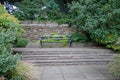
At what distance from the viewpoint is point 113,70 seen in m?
6.79

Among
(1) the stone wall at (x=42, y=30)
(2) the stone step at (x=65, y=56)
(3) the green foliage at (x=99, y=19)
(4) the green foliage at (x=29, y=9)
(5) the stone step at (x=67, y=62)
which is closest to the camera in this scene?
(5) the stone step at (x=67, y=62)

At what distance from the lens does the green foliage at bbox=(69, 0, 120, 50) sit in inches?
502

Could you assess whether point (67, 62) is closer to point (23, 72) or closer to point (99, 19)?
point (99, 19)

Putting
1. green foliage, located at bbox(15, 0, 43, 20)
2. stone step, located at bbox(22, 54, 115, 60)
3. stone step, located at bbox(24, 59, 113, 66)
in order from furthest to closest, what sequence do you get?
1. green foliage, located at bbox(15, 0, 43, 20)
2. stone step, located at bbox(22, 54, 115, 60)
3. stone step, located at bbox(24, 59, 113, 66)

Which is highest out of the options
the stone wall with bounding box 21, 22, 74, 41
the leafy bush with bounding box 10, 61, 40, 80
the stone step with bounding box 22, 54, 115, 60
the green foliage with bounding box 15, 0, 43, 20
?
the green foliage with bounding box 15, 0, 43, 20

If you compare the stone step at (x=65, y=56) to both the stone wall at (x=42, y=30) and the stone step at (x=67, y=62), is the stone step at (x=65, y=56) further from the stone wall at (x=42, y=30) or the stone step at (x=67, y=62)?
the stone wall at (x=42, y=30)

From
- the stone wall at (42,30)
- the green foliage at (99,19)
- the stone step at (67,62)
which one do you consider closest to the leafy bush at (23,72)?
the stone step at (67,62)

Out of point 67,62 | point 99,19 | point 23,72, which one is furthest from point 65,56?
point 23,72

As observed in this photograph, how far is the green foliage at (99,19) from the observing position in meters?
12.7

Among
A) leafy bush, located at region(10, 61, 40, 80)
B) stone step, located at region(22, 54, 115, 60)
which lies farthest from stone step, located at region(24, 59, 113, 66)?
leafy bush, located at region(10, 61, 40, 80)

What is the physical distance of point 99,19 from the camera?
13219 millimetres

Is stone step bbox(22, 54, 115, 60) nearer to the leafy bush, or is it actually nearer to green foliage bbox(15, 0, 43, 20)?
the leafy bush

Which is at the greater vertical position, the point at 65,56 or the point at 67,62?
the point at 65,56

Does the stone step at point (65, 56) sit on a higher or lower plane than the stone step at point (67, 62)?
higher
